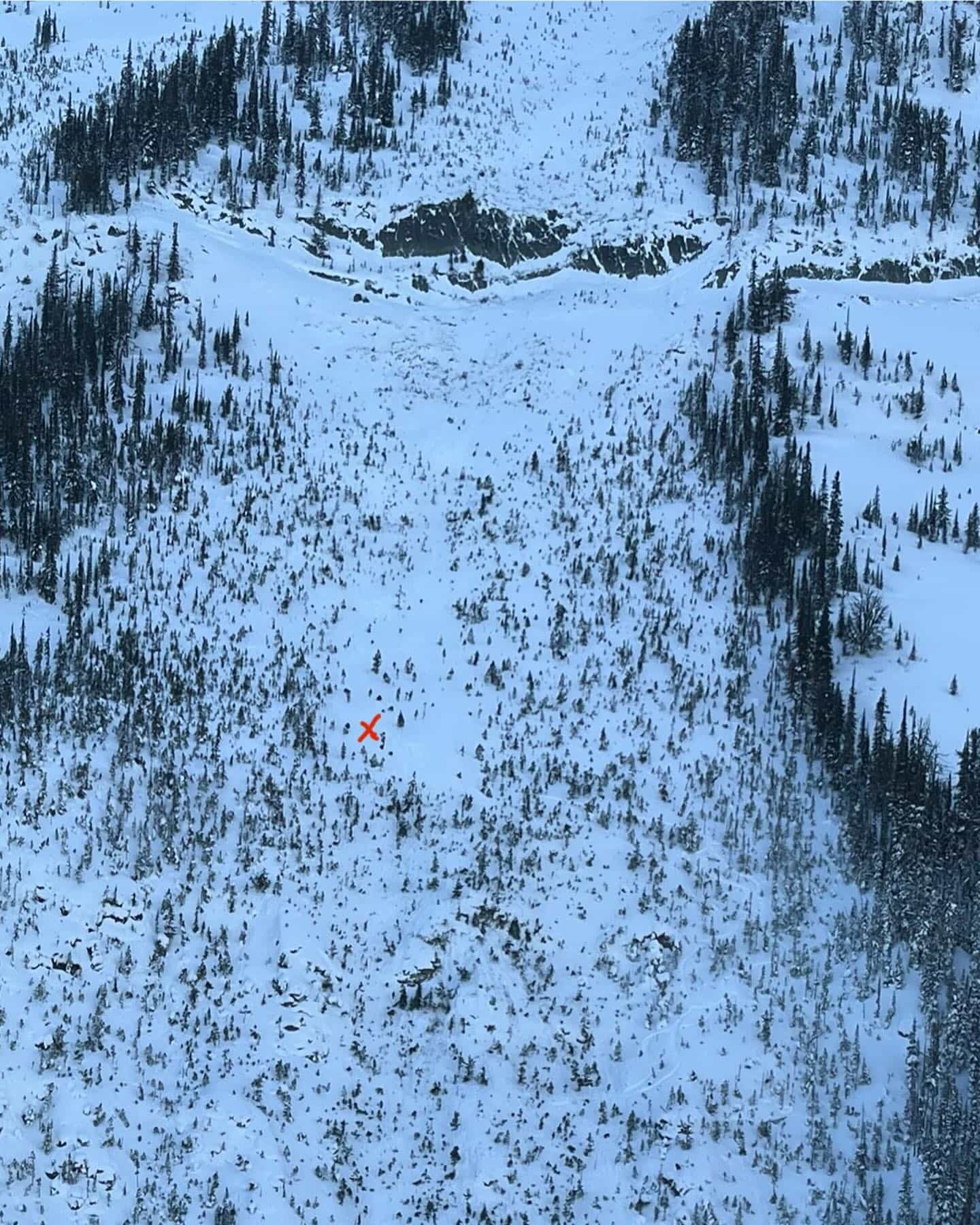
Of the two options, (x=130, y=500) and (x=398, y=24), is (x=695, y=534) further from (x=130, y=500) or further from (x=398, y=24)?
(x=398, y=24)

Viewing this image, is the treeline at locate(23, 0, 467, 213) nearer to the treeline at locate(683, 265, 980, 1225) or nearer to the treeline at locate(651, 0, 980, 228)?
the treeline at locate(651, 0, 980, 228)

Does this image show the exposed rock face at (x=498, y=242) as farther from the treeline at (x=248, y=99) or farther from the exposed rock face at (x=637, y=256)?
the treeline at (x=248, y=99)

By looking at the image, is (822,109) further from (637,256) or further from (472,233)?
(472,233)

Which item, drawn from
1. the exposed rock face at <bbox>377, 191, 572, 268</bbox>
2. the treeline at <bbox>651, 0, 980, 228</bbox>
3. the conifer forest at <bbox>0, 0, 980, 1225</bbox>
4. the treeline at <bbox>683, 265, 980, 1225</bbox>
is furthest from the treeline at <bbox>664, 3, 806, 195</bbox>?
the treeline at <bbox>683, 265, 980, 1225</bbox>

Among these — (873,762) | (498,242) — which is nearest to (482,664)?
(873,762)

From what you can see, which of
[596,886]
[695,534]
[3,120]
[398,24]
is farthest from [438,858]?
[398,24]

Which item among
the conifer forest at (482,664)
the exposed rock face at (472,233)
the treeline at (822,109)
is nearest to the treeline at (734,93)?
the treeline at (822,109)
